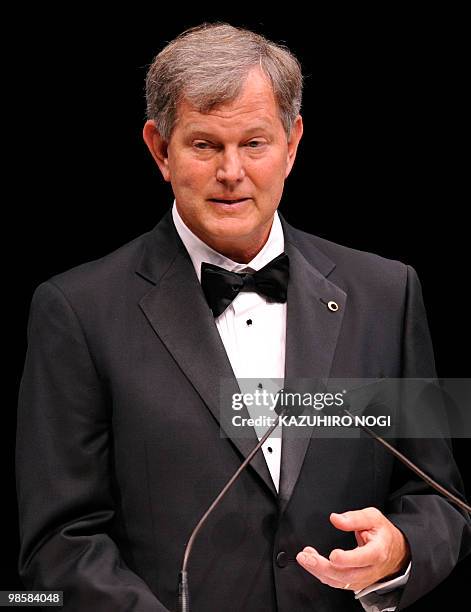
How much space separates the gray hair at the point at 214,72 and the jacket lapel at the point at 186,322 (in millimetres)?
242

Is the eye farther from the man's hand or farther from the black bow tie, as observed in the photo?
the man's hand

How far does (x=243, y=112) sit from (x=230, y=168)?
4.2 inches

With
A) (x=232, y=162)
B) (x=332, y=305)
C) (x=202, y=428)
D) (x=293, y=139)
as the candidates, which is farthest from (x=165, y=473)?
(x=293, y=139)

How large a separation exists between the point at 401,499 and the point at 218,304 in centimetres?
51

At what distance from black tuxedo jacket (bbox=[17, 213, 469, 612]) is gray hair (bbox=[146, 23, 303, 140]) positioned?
36cm

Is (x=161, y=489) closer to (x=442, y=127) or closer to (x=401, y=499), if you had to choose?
(x=401, y=499)

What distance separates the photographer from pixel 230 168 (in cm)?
236

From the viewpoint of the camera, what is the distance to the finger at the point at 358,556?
85.2 inches

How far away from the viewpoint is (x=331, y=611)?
2.42 meters

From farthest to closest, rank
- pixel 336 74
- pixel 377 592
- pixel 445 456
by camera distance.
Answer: pixel 336 74 → pixel 445 456 → pixel 377 592

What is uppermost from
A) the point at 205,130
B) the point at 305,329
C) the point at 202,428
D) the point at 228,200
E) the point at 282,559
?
the point at 205,130

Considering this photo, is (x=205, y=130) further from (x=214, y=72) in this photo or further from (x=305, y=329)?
(x=305, y=329)

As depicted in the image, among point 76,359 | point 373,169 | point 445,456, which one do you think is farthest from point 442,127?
point 76,359

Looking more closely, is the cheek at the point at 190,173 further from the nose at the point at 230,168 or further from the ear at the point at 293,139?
the ear at the point at 293,139
